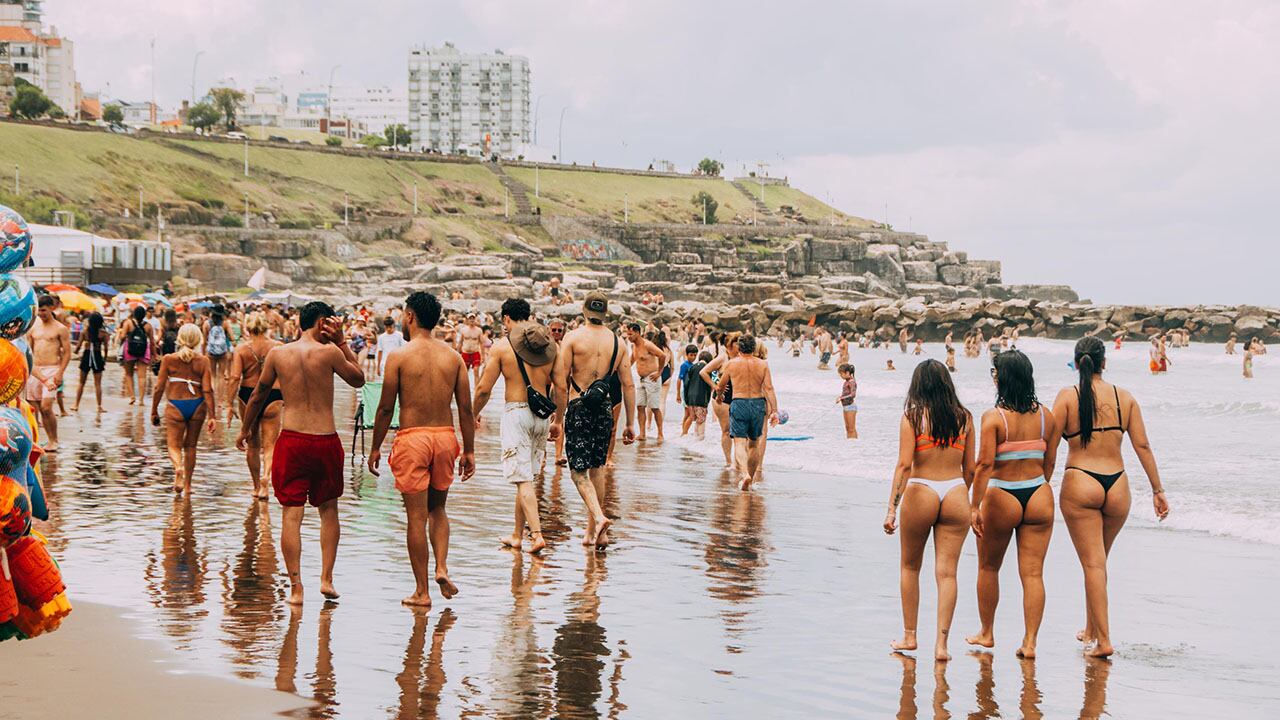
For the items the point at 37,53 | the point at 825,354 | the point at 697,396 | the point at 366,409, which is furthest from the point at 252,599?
the point at 37,53

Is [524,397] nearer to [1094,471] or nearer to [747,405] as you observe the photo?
[1094,471]

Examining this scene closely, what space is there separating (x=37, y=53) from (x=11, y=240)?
139682 millimetres

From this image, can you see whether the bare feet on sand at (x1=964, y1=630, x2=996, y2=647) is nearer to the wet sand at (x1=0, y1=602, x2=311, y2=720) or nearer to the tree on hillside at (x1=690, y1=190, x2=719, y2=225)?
the wet sand at (x1=0, y1=602, x2=311, y2=720)

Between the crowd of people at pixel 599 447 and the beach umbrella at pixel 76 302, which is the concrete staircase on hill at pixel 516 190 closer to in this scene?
the beach umbrella at pixel 76 302

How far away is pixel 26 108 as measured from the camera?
295 ft

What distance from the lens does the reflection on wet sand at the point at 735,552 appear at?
721cm

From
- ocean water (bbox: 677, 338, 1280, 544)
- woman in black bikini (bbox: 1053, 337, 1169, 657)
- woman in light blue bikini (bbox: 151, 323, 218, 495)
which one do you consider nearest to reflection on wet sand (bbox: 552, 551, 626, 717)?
woman in black bikini (bbox: 1053, 337, 1169, 657)

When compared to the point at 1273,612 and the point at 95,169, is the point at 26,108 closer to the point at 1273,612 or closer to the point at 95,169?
the point at 95,169

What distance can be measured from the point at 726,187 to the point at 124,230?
3084 inches

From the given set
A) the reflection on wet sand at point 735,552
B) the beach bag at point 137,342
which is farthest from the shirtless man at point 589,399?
the beach bag at point 137,342

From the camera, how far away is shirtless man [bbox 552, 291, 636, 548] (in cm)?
863

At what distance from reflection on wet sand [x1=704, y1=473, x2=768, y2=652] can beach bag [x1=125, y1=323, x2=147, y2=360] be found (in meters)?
10.7

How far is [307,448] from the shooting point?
6.84 meters

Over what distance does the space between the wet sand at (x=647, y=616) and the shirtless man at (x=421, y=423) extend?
39cm
